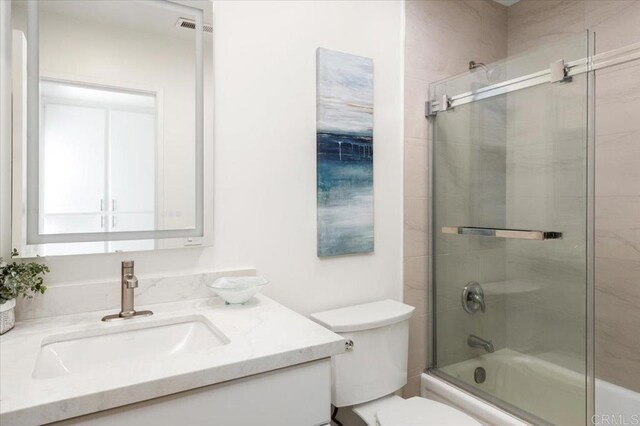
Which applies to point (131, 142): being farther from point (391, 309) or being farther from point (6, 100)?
point (391, 309)

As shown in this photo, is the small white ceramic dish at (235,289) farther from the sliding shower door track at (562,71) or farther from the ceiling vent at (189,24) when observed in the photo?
the sliding shower door track at (562,71)

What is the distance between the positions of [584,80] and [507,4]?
1.28 meters

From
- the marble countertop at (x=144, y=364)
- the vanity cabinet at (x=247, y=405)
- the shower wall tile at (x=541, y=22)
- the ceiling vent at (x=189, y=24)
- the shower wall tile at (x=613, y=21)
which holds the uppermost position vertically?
the shower wall tile at (x=541, y=22)

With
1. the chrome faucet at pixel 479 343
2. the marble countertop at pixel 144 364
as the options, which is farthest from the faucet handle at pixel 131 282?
the chrome faucet at pixel 479 343

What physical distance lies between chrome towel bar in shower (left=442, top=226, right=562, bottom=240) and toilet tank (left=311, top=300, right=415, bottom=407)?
49 centimetres

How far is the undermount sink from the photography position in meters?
1.02

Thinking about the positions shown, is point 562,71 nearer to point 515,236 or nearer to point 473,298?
point 515,236

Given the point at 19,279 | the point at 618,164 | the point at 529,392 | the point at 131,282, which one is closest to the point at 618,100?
the point at 618,164

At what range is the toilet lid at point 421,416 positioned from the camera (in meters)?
1.38

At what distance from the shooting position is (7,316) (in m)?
1.06

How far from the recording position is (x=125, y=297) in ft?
4.00

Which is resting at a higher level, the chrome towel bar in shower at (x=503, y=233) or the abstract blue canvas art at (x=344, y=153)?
the abstract blue canvas art at (x=344, y=153)

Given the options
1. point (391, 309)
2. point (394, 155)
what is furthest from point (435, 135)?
point (391, 309)

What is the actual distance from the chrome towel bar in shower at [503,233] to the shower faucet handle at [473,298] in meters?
0.25
